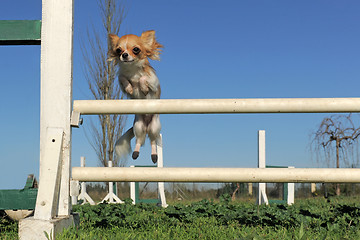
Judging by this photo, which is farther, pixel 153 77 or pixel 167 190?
pixel 167 190

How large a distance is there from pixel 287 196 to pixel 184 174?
8307 millimetres

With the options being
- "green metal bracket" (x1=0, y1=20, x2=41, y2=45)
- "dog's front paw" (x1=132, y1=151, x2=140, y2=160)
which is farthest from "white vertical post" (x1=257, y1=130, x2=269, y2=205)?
"green metal bracket" (x1=0, y1=20, x2=41, y2=45)

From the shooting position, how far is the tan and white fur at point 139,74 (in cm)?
309

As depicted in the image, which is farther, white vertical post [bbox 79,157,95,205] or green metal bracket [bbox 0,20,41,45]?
white vertical post [bbox 79,157,95,205]

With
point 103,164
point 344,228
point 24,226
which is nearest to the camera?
point 24,226

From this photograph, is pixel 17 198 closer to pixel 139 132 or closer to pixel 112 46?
pixel 139 132

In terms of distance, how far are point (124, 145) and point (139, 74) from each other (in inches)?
24.9

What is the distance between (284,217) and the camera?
379 cm

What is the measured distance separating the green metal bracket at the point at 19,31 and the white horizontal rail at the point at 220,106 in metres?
0.58

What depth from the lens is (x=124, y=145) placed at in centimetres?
328

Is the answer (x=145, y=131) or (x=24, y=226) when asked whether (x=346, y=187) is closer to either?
(x=145, y=131)

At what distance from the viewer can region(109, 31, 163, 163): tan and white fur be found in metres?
3.09

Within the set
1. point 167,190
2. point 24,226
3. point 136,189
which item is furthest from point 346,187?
point 24,226

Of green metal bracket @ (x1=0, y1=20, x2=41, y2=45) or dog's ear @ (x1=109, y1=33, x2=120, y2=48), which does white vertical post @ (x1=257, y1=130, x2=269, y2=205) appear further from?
green metal bracket @ (x1=0, y1=20, x2=41, y2=45)
